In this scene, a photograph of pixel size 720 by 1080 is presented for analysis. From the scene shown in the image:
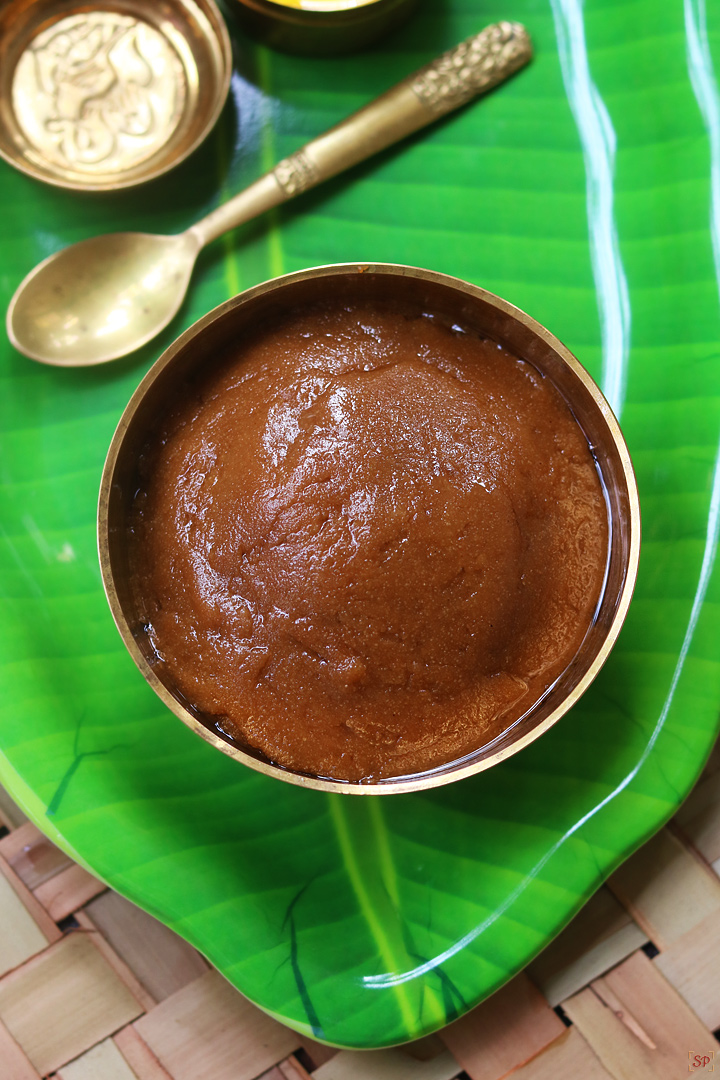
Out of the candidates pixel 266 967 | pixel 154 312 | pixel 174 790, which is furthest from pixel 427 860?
pixel 154 312

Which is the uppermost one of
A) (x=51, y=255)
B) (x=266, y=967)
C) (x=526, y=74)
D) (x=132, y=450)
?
(x=51, y=255)

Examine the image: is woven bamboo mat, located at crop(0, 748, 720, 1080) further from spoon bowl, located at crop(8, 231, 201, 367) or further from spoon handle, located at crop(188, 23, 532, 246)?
spoon handle, located at crop(188, 23, 532, 246)

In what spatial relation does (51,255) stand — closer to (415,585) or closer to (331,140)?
(331,140)

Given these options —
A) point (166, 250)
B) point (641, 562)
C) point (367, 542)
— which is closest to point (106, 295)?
point (166, 250)

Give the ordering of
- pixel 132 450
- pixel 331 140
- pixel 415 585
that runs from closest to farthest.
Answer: pixel 415 585 → pixel 132 450 → pixel 331 140

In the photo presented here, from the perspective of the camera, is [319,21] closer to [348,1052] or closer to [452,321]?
[452,321]

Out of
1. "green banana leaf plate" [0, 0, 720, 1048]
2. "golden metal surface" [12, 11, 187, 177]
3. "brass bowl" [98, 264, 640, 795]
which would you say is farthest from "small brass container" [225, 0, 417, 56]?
"brass bowl" [98, 264, 640, 795]
